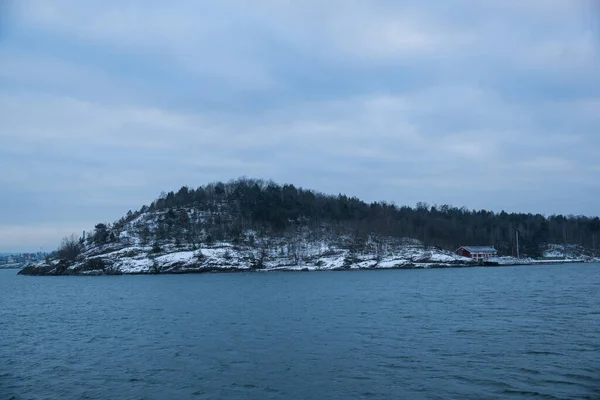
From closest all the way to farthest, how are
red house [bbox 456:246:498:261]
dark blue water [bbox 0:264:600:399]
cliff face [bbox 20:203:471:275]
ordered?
dark blue water [bbox 0:264:600:399] → cliff face [bbox 20:203:471:275] → red house [bbox 456:246:498:261]

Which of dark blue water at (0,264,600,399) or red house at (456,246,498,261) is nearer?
dark blue water at (0,264,600,399)

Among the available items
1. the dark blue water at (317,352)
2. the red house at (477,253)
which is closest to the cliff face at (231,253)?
the red house at (477,253)

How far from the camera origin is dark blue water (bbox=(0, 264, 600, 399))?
70.8 feet

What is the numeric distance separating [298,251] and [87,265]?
73125 mm

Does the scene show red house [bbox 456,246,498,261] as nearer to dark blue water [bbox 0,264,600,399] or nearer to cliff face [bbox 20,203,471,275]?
cliff face [bbox 20,203,471,275]

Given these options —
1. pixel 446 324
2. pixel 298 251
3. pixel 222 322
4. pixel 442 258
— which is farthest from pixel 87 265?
pixel 446 324

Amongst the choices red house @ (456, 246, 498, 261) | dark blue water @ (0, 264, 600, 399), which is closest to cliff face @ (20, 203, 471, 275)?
red house @ (456, 246, 498, 261)

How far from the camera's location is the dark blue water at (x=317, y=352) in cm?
2158

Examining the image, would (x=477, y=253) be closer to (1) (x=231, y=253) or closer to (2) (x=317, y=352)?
(1) (x=231, y=253)

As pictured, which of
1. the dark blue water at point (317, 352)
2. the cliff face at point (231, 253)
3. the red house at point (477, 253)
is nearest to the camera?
the dark blue water at point (317, 352)

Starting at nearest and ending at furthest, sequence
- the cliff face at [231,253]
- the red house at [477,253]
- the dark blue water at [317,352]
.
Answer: the dark blue water at [317,352] < the cliff face at [231,253] < the red house at [477,253]

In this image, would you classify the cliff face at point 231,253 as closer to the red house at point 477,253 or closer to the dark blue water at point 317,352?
the red house at point 477,253

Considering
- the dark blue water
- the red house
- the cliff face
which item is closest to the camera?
the dark blue water

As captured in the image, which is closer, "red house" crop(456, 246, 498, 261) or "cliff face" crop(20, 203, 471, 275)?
"cliff face" crop(20, 203, 471, 275)
